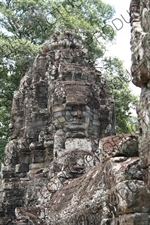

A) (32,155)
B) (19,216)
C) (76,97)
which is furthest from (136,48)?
(32,155)

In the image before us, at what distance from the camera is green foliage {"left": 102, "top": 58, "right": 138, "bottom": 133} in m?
18.1

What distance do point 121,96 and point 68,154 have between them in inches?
427

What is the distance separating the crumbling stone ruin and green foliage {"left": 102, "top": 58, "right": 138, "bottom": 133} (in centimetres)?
762

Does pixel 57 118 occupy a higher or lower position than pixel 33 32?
lower

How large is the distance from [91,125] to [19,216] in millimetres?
2240

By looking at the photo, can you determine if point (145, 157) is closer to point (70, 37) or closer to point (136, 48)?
point (136, 48)

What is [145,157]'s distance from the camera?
351cm

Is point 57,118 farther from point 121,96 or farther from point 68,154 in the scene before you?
point 121,96

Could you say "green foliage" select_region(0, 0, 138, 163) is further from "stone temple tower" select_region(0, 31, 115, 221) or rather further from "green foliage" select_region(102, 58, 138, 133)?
"stone temple tower" select_region(0, 31, 115, 221)

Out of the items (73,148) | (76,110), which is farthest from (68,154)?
(76,110)

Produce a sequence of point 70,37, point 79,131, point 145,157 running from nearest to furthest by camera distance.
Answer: point 145,157 → point 79,131 → point 70,37

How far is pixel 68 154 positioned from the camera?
25.3 ft

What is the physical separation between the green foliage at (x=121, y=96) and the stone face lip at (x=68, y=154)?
762 centimetres

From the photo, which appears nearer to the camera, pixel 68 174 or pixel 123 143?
pixel 123 143
